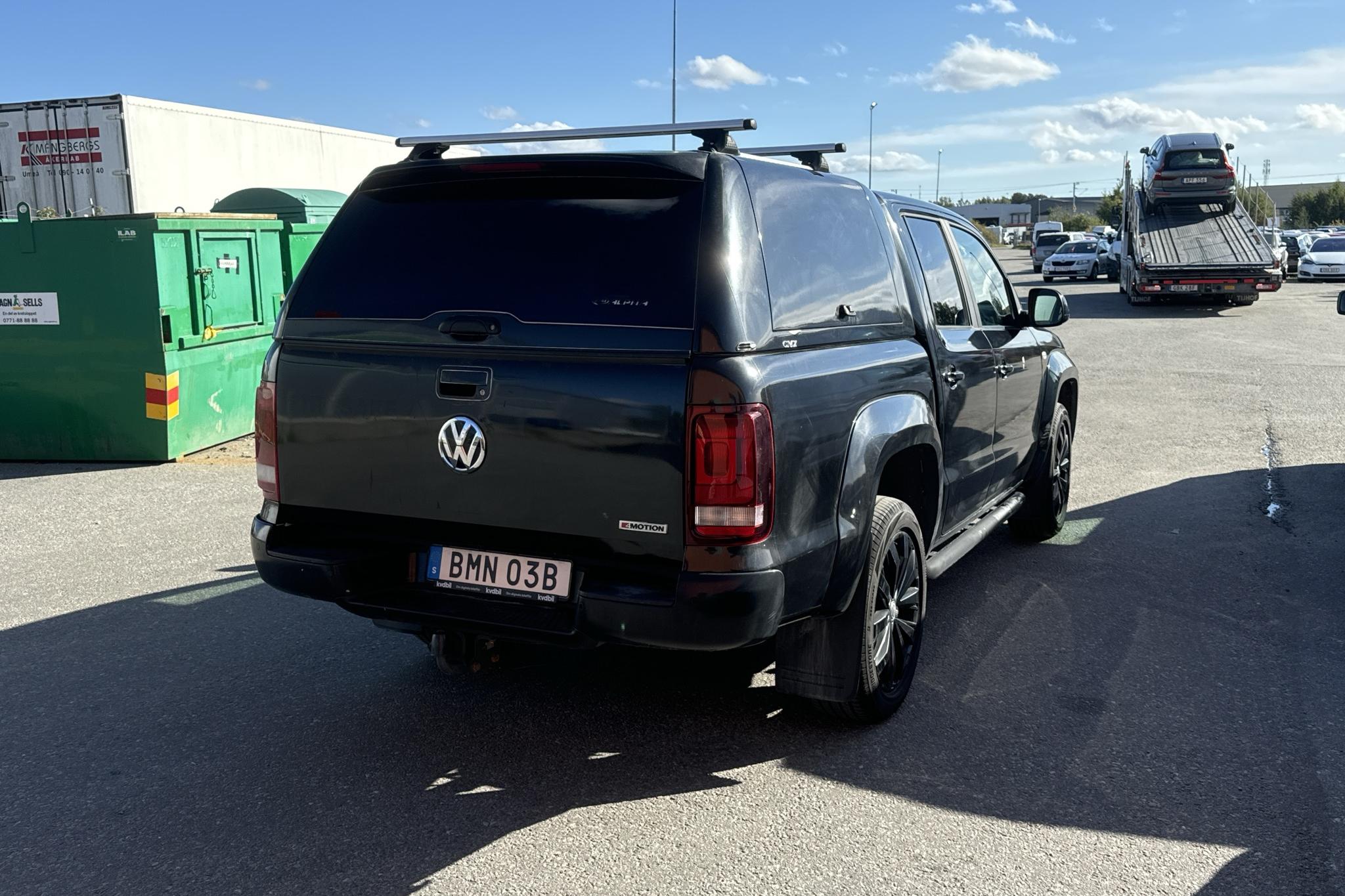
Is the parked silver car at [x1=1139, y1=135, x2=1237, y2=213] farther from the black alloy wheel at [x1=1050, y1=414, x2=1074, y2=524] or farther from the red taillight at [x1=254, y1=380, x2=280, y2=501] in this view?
the red taillight at [x1=254, y1=380, x2=280, y2=501]

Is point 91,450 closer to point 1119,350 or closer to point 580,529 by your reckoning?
point 580,529

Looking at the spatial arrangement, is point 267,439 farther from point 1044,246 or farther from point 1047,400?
point 1044,246

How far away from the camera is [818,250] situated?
4133mm

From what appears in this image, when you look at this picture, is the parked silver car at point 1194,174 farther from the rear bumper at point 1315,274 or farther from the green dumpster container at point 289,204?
the green dumpster container at point 289,204

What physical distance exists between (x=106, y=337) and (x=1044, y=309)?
7227 millimetres

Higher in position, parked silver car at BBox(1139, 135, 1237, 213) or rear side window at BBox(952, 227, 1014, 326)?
parked silver car at BBox(1139, 135, 1237, 213)

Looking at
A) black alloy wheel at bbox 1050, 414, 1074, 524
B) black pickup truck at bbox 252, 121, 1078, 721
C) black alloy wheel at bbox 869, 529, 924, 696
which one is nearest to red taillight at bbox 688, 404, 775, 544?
black pickup truck at bbox 252, 121, 1078, 721

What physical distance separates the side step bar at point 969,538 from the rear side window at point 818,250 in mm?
1025

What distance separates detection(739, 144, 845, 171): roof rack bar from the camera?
4523 mm

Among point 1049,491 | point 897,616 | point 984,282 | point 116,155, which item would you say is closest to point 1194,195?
point 116,155

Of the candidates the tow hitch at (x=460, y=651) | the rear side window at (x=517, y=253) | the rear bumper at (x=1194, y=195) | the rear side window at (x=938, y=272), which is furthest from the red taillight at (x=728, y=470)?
the rear bumper at (x=1194, y=195)

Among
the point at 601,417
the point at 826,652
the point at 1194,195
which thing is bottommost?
the point at 826,652

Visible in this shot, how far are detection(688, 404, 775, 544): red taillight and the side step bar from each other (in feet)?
4.87

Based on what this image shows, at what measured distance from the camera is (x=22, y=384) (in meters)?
9.77
